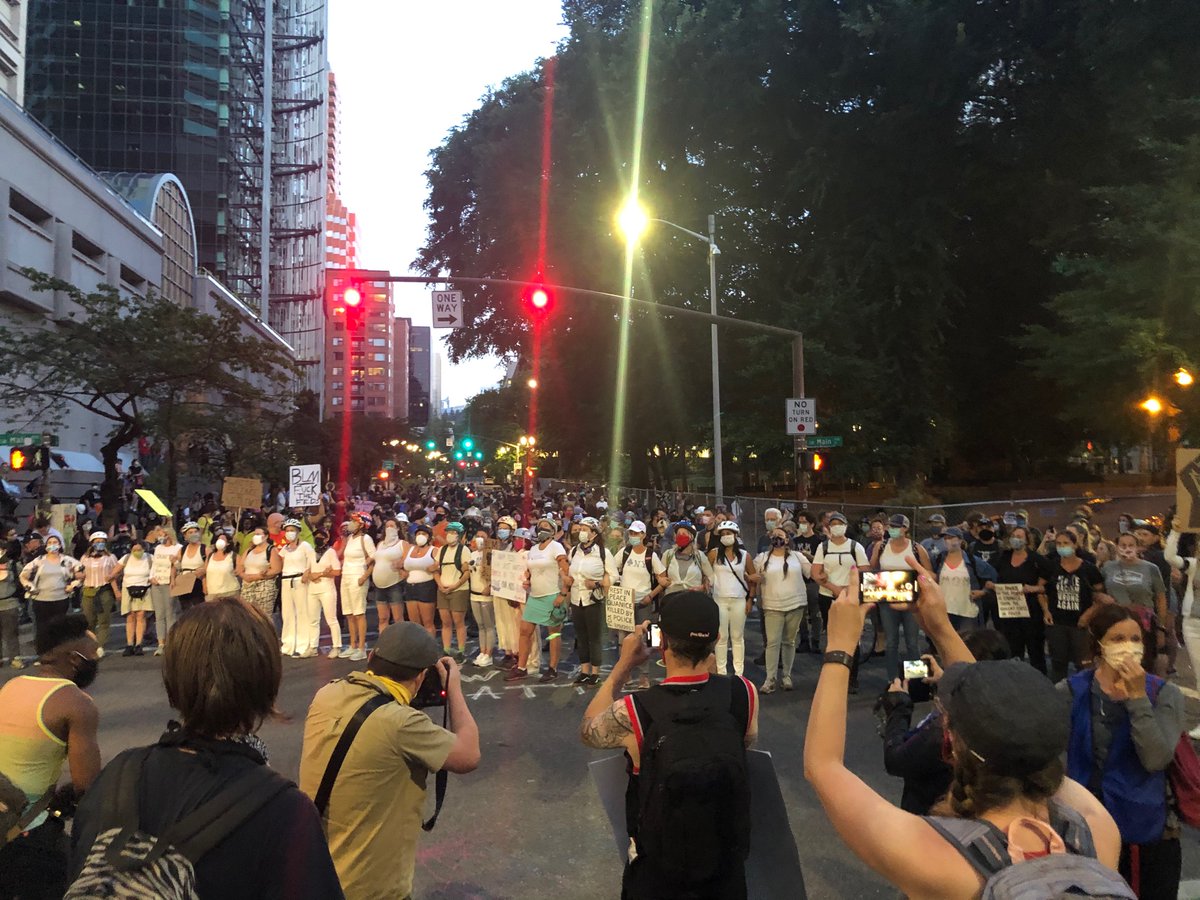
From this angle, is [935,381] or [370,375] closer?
[935,381]

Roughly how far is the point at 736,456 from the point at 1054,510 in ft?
31.3

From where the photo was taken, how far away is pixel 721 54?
86.1ft

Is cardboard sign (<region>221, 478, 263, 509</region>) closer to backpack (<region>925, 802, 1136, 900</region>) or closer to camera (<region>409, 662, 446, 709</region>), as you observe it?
camera (<region>409, 662, 446, 709</region>)

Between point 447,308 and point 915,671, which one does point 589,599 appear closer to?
point 447,308

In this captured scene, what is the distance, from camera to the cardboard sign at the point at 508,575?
1102cm

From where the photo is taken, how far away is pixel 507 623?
11391mm

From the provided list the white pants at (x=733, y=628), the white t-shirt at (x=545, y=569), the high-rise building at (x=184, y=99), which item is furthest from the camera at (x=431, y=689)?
the high-rise building at (x=184, y=99)

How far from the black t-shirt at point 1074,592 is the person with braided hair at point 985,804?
22.7 feet

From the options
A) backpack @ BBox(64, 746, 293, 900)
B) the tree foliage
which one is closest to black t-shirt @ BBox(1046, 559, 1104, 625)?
backpack @ BBox(64, 746, 293, 900)

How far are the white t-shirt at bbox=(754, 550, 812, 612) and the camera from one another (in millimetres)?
6741

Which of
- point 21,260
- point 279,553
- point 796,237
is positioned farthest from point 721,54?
point 21,260

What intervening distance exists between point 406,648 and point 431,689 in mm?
266

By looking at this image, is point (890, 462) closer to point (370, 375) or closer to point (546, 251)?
point (546, 251)

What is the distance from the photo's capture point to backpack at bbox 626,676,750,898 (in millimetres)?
2818
